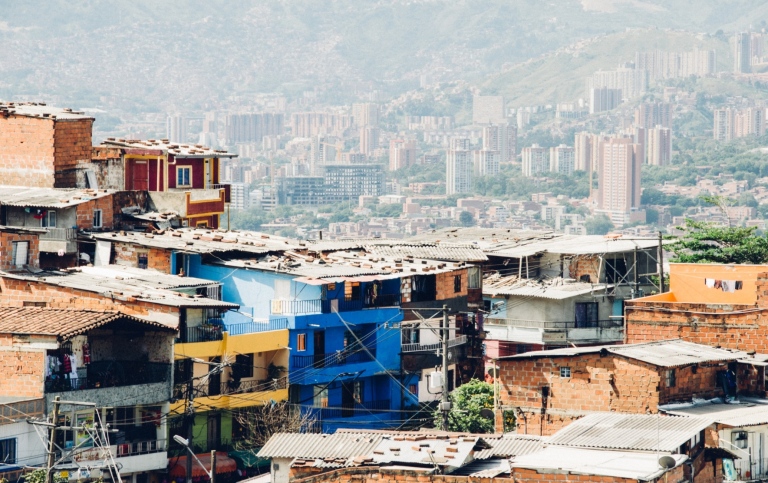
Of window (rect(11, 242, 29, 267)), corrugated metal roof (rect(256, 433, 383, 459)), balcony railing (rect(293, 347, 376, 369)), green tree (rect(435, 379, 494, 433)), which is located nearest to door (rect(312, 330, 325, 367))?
balcony railing (rect(293, 347, 376, 369))

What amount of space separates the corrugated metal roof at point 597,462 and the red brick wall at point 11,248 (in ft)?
55.7

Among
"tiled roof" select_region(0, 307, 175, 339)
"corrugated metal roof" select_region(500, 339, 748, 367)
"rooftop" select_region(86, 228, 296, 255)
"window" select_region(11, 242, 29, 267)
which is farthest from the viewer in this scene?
"rooftop" select_region(86, 228, 296, 255)

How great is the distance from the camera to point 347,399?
4353 centimetres

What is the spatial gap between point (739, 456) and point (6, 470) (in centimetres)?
1348

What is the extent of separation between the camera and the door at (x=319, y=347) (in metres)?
42.8

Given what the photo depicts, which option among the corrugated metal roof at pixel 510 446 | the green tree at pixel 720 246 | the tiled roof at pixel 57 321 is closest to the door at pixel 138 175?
the tiled roof at pixel 57 321

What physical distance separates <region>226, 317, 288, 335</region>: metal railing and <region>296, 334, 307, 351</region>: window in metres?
0.51

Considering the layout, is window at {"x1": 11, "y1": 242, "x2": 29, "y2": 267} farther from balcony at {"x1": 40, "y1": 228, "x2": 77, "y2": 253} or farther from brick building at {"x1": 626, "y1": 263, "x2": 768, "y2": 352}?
brick building at {"x1": 626, "y1": 263, "x2": 768, "y2": 352}

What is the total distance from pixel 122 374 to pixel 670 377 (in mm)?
11380

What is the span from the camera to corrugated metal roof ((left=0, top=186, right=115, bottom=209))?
1863 inches

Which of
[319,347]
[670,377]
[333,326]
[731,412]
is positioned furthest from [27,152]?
[731,412]

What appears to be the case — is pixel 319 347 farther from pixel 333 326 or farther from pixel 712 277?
pixel 712 277

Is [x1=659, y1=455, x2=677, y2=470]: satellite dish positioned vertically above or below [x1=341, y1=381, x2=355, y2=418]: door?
above

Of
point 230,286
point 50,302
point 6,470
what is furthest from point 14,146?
point 6,470
